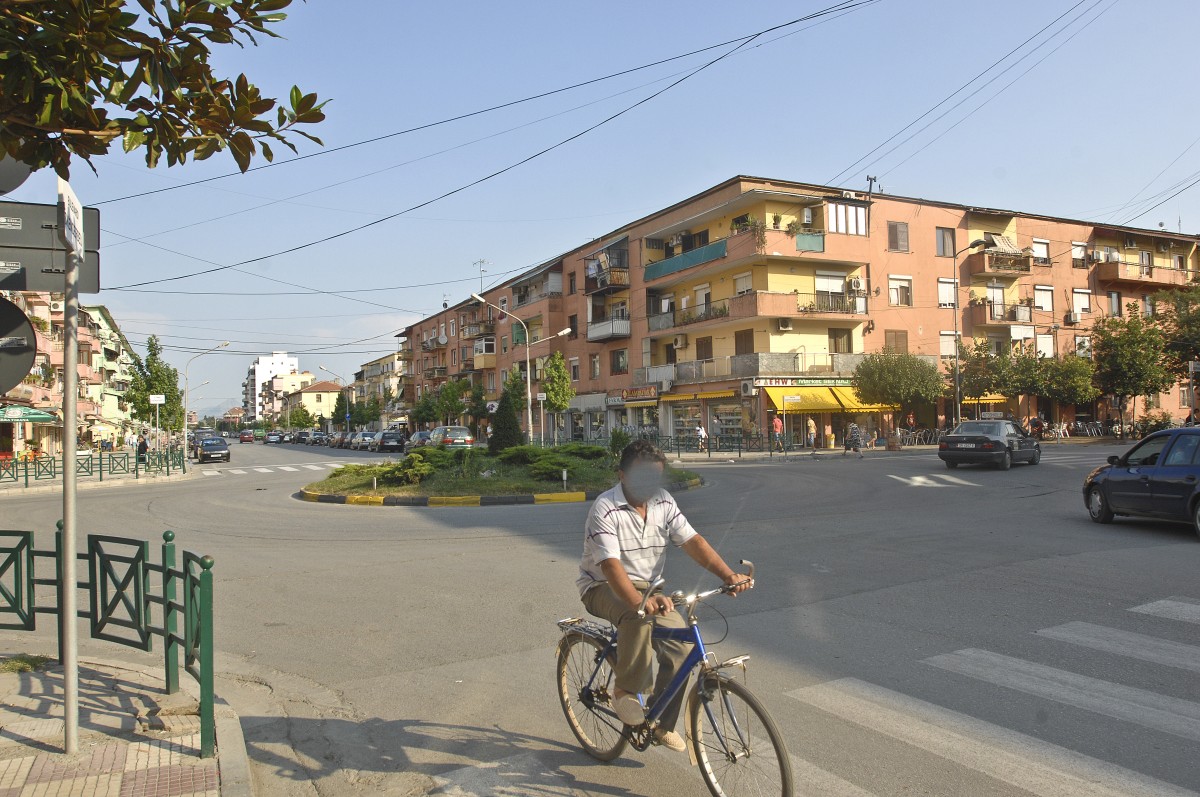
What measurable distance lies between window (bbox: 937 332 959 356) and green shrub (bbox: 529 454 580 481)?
1268 inches

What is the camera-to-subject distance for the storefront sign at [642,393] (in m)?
47.9

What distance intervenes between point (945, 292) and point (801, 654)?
44.6 metres

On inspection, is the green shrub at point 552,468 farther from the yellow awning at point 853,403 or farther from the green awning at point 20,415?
the green awning at point 20,415

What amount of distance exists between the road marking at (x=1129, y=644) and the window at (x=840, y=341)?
3755cm

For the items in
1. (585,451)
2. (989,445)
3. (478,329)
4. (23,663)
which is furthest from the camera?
(478,329)

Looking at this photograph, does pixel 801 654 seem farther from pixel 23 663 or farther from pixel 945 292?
pixel 945 292

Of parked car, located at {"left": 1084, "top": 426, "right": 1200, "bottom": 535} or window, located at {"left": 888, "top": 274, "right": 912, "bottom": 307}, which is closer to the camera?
parked car, located at {"left": 1084, "top": 426, "right": 1200, "bottom": 535}

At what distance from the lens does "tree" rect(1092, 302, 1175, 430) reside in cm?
4175

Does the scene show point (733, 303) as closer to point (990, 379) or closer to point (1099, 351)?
point (990, 379)

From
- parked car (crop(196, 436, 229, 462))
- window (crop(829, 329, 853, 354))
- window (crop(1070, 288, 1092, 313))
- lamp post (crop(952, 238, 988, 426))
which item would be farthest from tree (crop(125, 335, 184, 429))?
window (crop(1070, 288, 1092, 313))

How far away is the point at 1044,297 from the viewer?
161 ft

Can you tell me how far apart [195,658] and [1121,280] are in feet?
194

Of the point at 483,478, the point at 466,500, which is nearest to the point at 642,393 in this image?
the point at 483,478

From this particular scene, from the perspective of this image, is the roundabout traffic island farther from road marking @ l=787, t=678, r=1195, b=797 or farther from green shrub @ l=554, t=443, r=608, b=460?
road marking @ l=787, t=678, r=1195, b=797
